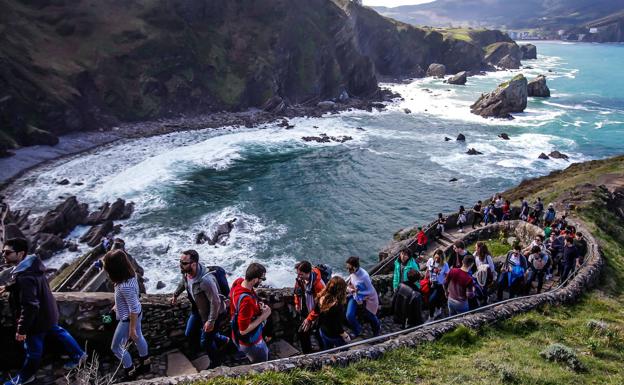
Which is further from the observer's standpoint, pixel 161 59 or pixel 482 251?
pixel 161 59

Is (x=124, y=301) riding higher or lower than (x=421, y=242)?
higher

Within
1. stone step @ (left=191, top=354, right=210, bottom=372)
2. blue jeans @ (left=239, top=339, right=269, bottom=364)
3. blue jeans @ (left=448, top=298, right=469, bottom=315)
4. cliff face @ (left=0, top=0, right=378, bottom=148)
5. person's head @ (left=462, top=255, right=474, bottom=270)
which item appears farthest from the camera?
cliff face @ (left=0, top=0, right=378, bottom=148)

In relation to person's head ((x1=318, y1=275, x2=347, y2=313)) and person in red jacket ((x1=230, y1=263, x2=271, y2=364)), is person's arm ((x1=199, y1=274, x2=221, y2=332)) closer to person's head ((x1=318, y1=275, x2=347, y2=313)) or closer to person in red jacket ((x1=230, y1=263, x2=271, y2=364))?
person in red jacket ((x1=230, y1=263, x2=271, y2=364))

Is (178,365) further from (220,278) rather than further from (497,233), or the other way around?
(497,233)

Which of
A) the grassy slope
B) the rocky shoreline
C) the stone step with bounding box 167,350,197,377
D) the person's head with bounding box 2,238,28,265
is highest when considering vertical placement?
the person's head with bounding box 2,238,28,265

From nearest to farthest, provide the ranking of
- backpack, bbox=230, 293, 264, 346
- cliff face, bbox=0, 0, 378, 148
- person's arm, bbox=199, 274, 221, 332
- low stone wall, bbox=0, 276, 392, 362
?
backpack, bbox=230, 293, 264, 346, person's arm, bbox=199, 274, 221, 332, low stone wall, bbox=0, 276, 392, 362, cliff face, bbox=0, 0, 378, 148

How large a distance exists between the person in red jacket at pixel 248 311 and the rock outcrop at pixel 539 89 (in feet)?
364

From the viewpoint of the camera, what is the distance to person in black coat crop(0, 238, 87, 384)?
7.30m

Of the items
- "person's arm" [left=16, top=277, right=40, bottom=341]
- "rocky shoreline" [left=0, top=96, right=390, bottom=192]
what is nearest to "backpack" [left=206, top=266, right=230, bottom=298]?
"person's arm" [left=16, top=277, right=40, bottom=341]

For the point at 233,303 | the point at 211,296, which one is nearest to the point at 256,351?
the point at 233,303

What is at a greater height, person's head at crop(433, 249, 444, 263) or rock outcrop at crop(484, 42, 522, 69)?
rock outcrop at crop(484, 42, 522, 69)

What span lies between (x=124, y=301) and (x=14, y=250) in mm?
1908

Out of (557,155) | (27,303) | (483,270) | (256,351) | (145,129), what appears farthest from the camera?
(145,129)

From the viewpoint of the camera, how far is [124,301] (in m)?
7.88
